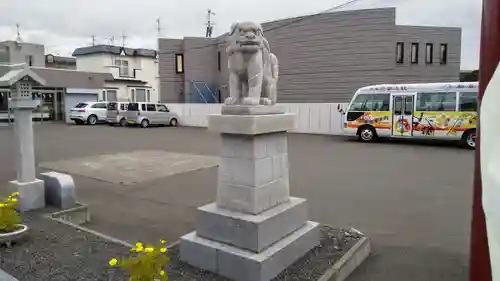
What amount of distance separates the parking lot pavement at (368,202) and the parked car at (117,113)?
12145 mm

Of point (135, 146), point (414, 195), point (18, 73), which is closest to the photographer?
point (18, 73)

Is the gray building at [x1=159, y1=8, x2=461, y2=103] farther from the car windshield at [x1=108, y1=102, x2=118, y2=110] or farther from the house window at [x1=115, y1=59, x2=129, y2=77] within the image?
the house window at [x1=115, y1=59, x2=129, y2=77]

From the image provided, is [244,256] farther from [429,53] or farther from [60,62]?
[60,62]

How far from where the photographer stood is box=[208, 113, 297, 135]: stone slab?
3.35m

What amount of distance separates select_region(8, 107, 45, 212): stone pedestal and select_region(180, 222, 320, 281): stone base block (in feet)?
9.37

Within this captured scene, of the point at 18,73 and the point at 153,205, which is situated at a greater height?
the point at 18,73

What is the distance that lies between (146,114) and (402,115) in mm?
15498

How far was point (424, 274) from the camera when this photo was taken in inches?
146

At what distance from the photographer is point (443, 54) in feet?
71.9

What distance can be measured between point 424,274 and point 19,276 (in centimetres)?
382

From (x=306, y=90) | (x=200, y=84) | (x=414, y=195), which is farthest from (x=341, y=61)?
(x=414, y=195)

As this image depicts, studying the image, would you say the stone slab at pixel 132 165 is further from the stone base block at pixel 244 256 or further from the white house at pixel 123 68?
the white house at pixel 123 68

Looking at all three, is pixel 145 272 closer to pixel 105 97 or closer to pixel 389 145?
pixel 389 145

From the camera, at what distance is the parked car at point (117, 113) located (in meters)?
24.2
